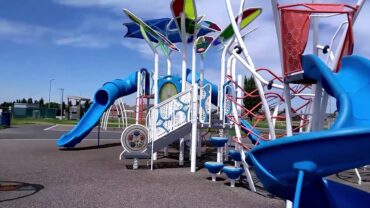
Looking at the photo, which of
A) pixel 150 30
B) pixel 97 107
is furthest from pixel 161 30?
pixel 97 107

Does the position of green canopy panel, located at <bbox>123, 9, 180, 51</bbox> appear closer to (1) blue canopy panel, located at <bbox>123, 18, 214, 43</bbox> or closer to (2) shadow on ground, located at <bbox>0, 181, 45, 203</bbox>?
(1) blue canopy panel, located at <bbox>123, 18, 214, 43</bbox>

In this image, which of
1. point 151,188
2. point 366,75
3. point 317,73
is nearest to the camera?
point 366,75

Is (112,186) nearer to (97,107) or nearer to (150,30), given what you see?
(150,30)

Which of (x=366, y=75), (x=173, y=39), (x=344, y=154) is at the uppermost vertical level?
(x=173, y=39)

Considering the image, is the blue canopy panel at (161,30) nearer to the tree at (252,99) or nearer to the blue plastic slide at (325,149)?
the tree at (252,99)

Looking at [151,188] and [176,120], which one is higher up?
[176,120]

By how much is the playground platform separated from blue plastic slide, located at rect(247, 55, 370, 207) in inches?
106

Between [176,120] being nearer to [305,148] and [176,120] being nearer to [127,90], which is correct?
[127,90]

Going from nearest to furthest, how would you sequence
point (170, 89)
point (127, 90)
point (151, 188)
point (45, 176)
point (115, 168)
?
point (151, 188) → point (45, 176) → point (115, 168) → point (170, 89) → point (127, 90)

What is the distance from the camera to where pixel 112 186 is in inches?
352

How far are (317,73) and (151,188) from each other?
5.01 metres

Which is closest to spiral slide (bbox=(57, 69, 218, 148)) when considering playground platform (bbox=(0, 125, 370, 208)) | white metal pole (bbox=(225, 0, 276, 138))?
playground platform (bbox=(0, 125, 370, 208))

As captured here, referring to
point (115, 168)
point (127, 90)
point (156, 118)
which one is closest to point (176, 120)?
point (156, 118)

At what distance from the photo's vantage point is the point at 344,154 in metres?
4.08
